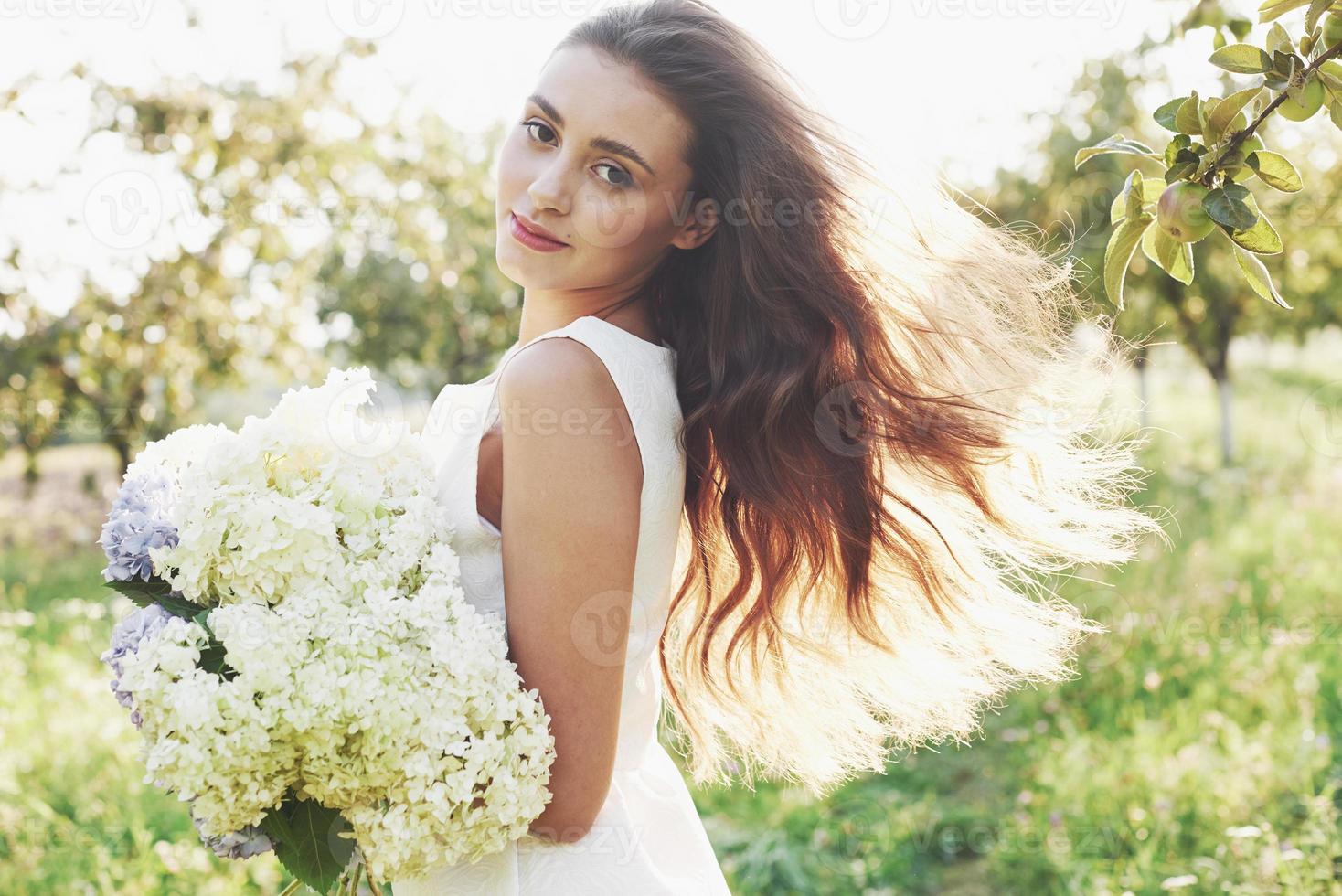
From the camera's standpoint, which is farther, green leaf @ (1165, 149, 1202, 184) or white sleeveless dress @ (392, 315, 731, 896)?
white sleeveless dress @ (392, 315, 731, 896)

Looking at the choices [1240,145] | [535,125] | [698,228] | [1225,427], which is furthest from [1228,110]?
[1225,427]

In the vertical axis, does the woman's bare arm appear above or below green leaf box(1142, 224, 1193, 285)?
below

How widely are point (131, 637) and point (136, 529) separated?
0.16 metres

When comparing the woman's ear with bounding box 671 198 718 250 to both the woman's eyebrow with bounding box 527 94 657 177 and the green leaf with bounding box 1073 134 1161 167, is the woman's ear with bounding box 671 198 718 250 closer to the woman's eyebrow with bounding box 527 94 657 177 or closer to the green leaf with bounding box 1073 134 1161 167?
the woman's eyebrow with bounding box 527 94 657 177

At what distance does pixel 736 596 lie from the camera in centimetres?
213

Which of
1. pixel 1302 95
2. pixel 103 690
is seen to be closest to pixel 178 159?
pixel 103 690

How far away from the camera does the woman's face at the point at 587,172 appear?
72.5 inches

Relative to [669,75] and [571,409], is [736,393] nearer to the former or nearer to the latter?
[571,409]

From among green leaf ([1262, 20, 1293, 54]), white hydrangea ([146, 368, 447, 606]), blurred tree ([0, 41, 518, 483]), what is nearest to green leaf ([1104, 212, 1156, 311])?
green leaf ([1262, 20, 1293, 54])

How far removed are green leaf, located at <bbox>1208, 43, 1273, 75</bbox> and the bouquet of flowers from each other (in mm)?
1175

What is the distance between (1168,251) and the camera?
1196mm

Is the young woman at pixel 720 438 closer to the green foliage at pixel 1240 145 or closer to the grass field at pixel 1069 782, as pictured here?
the grass field at pixel 1069 782

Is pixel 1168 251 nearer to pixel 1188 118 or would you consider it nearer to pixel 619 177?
pixel 1188 118

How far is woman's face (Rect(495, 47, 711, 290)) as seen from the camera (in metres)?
1.84
